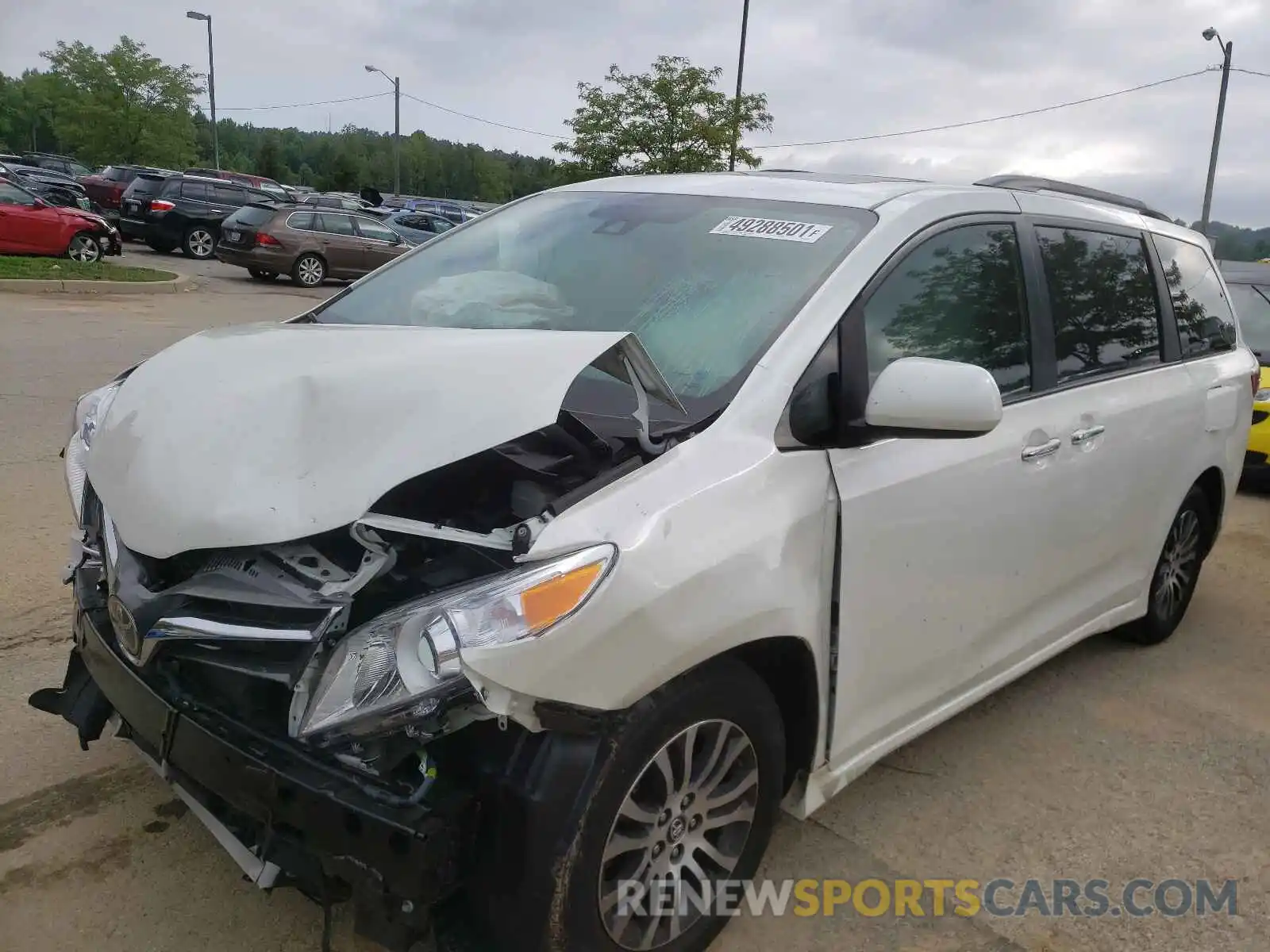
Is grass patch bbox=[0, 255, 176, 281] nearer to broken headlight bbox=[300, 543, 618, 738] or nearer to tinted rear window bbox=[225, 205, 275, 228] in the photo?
tinted rear window bbox=[225, 205, 275, 228]

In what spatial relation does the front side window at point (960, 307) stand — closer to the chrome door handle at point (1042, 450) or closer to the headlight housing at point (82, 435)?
the chrome door handle at point (1042, 450)

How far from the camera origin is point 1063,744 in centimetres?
371

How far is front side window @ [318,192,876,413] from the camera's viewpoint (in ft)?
8.75

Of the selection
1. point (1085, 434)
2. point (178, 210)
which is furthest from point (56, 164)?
point (1085, 434)

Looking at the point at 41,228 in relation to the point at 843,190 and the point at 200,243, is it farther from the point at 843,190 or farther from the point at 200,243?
the point at 843,190

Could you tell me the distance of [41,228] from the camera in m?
17.3

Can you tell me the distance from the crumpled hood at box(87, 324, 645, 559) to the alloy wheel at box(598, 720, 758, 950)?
77cm

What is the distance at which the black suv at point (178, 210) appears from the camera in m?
21.9

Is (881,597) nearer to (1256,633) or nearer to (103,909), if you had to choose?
(103,909)

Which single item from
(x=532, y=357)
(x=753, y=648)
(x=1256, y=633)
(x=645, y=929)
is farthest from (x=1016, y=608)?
(x=1256, y=633)

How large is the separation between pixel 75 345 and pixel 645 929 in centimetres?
966

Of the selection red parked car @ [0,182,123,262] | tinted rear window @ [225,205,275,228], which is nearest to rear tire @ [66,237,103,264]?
red parked car @ [0,182,123,262]

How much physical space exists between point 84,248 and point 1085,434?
18347mm

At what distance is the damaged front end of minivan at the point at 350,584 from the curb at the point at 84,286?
1353 centimetres
